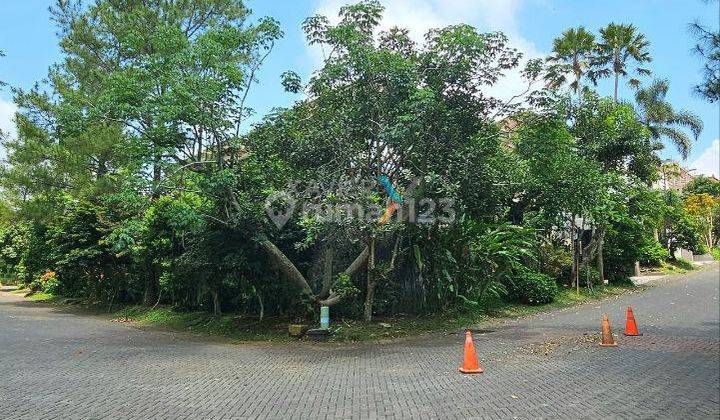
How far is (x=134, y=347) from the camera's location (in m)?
12.1

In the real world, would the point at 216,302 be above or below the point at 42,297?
above

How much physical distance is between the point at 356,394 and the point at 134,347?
684 cm

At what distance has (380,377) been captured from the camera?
838 cm

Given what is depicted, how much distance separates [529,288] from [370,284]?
6.24 metres

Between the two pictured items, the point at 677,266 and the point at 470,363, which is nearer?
the point at 470,363

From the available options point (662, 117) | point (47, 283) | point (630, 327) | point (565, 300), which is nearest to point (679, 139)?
point (662, 117)

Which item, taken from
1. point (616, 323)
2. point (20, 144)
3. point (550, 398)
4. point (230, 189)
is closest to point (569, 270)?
point (616, 323)

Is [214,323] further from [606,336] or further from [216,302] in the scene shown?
[606,336]

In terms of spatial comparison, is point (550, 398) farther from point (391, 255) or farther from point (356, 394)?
point (391, 255)

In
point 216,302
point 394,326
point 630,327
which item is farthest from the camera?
point 216,302

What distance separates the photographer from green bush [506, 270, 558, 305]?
17406 millimetres
